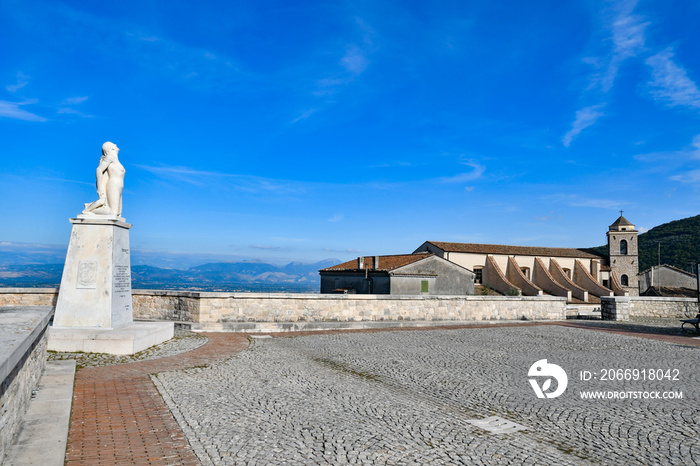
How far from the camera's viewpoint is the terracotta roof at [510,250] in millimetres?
40531

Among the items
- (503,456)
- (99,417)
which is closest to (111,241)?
(99,417)

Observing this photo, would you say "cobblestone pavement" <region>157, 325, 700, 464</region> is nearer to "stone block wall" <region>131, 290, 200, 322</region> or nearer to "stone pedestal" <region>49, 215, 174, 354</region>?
"stone pedestal" <region>49, 215, 174, 354</region>

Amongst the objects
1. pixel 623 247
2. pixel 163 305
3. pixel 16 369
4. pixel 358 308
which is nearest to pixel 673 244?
pixel 623 247

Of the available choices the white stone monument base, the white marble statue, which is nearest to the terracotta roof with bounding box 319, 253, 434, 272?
the white marble statue

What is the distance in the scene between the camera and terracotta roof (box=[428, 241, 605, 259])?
40531 mm

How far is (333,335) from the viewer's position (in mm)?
13344

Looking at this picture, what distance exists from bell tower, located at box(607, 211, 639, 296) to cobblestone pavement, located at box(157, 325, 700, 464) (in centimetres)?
4066

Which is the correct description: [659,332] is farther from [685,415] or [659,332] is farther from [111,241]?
[111,241]

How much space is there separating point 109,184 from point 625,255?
49.7 meters

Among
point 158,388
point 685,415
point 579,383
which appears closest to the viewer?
point 685,415

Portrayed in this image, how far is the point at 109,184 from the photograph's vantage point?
9852 mm

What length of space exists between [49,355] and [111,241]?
8.12 ft

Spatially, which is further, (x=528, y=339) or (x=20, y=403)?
(x=528, y=339)

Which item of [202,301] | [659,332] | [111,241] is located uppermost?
[111,241]
